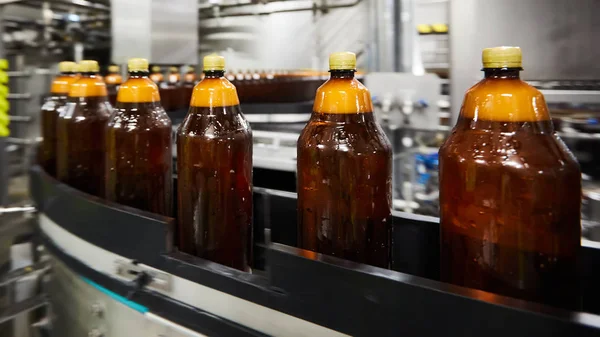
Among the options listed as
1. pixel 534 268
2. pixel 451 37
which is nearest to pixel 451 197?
pixel 534 268

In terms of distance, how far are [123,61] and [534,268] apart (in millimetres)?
2739

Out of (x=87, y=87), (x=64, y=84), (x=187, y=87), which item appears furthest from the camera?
(x=187, y=87)

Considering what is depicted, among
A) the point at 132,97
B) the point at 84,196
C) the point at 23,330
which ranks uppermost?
the point at 132,97

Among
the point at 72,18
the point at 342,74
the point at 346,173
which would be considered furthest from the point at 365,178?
the point at 72,18

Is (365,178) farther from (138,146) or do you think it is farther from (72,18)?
(72,18)

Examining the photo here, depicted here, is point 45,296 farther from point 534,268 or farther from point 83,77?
point 534,268

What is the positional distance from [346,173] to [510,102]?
21cm

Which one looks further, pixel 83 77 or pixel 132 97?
pixel 83 77

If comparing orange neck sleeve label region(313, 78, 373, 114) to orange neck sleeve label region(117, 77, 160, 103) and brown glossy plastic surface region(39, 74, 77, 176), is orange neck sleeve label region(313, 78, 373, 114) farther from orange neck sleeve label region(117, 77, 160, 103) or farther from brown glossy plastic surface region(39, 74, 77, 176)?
brown glossy plastic surface region(39, 74, 77, 176)

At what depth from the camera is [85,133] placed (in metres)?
0.93

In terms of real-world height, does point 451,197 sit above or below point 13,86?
below

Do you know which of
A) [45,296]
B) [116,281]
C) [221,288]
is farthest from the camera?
[45,296]

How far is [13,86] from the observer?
314 cm

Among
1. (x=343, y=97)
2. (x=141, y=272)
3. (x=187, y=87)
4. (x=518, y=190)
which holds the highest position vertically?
(x=187, y=87)
